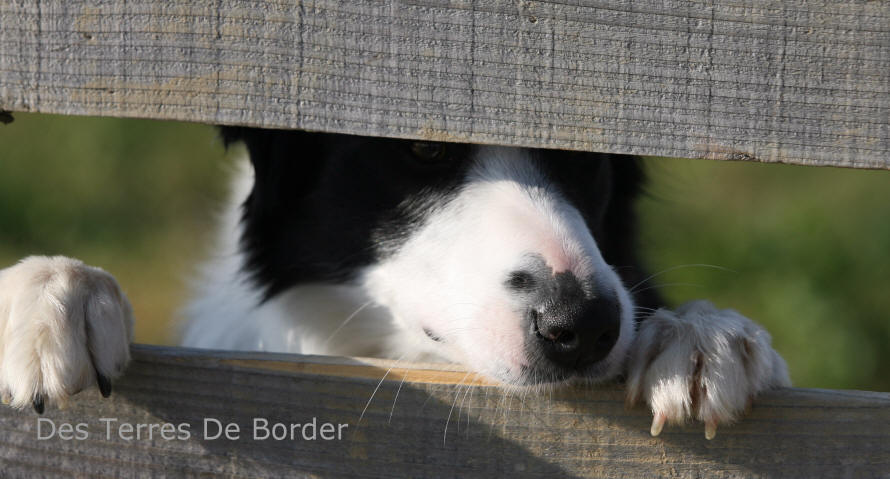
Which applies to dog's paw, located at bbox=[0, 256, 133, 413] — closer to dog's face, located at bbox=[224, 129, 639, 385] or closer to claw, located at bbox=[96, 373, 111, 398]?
claw, located at bbox=[96, 373, 111, 398]

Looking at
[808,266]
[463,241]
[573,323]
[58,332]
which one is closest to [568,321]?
[573,323]

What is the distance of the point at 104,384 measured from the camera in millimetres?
1641

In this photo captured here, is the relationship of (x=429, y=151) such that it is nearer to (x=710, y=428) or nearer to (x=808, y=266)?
(x=710, y=428)

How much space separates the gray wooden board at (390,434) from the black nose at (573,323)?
5.2 inches

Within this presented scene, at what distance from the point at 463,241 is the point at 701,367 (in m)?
0.62

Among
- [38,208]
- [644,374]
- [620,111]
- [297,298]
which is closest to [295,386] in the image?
[644,374]

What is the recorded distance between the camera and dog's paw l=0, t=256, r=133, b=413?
1.58 m

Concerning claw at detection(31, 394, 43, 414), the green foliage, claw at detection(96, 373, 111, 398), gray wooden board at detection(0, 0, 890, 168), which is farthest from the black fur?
the green foliage

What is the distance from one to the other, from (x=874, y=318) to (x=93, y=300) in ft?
12.8

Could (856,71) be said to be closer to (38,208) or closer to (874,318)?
(874,318)

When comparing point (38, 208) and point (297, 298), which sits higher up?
point (297, 298)

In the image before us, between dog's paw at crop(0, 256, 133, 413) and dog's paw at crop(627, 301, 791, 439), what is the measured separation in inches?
39.2

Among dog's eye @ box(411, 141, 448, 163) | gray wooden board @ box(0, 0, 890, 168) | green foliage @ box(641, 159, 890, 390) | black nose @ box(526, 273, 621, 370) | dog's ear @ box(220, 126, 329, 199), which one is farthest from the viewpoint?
green foliage @ box(641, 159, 890, 390)

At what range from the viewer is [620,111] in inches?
63.2
